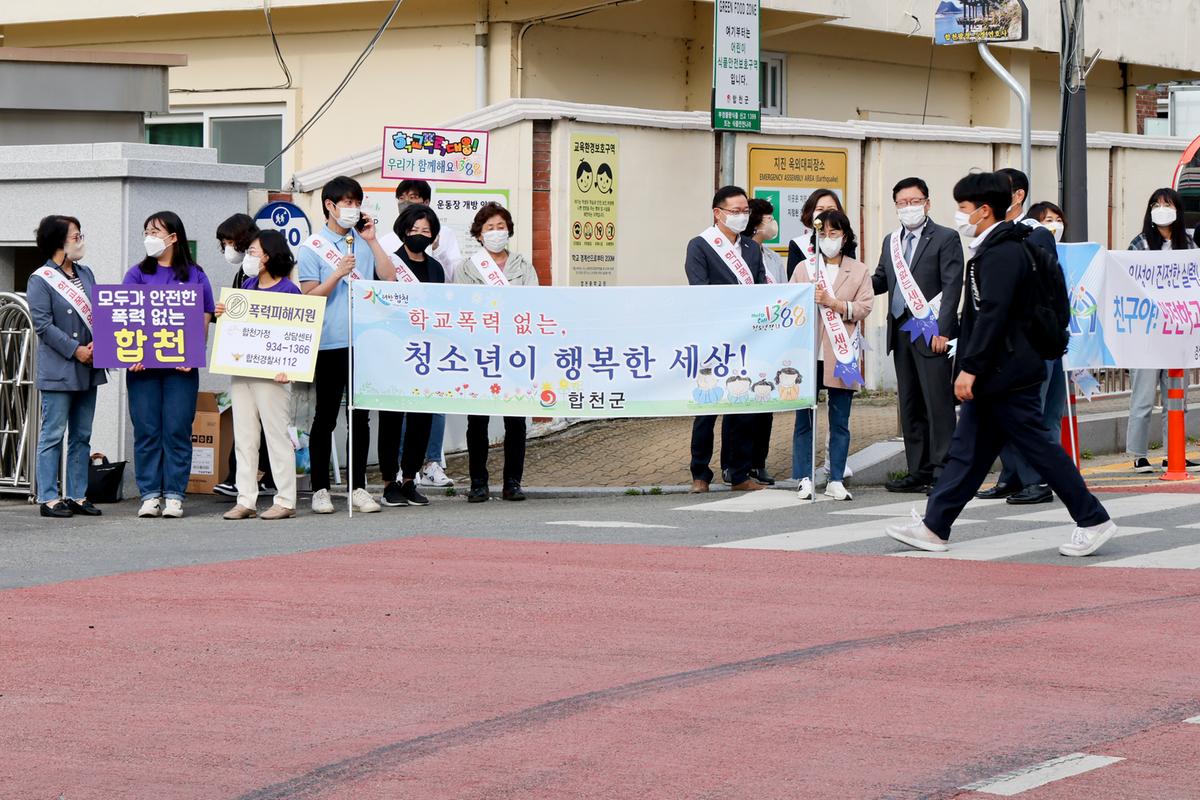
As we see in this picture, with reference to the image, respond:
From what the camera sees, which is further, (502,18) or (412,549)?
(502,18)

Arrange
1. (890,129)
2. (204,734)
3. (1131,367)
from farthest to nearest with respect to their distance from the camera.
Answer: (890,129)
(1131,367)
(204,734)

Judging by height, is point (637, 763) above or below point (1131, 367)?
below

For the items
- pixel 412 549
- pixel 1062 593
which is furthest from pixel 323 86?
pixel 1062 593

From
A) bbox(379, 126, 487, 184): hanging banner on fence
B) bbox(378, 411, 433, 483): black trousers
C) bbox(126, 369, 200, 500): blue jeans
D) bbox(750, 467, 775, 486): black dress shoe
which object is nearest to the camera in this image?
bbox(126, 369, 200, 500): blue jeans

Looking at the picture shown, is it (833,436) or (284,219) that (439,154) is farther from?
(833,436)

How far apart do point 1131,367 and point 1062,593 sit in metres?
5.68

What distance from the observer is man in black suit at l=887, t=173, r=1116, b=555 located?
10.4 metres

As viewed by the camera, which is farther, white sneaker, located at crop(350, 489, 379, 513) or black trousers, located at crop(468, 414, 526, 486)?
black trousers, located at crop(468, 414, 526, 486)

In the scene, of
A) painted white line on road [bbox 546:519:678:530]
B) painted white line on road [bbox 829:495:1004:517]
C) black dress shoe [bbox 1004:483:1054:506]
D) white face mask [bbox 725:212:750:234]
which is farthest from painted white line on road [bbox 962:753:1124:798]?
white face mask [bbox 725:212:750:234]

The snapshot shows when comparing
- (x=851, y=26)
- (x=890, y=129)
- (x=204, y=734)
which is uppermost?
(x=851, y=26)

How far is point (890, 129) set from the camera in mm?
20484

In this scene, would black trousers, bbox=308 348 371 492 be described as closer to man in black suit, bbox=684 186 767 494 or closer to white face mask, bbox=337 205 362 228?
white face mask, bbox=337 205 362 228

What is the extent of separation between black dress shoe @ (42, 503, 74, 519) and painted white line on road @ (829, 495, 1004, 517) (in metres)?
5.03

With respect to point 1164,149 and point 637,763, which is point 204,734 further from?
point 1164,149
